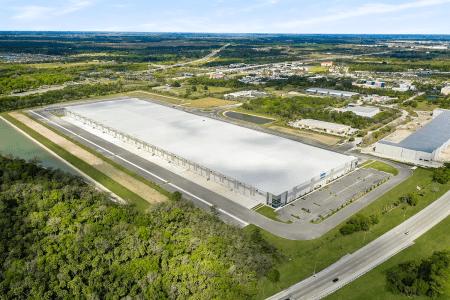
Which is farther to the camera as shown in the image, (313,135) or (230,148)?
(313,135)

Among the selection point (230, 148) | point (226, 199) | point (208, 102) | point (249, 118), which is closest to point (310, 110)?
point (249, 118)

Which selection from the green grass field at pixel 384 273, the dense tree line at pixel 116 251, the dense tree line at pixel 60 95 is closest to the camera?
the dense tree line at pixel 116 251

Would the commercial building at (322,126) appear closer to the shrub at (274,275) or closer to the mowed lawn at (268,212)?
the mowed lawn at (268,212)

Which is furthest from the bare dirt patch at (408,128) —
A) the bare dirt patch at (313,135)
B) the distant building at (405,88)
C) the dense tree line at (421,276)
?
the dense tree line at (421,276)

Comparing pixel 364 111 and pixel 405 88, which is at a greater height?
pixel 405 88

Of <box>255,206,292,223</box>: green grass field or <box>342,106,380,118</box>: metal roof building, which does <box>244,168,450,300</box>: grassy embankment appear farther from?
<box>342,106,380,118</box>: metal roof building

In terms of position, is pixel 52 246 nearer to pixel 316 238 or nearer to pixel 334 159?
pixel 316 238

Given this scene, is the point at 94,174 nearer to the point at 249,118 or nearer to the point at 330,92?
the point at 249,118
